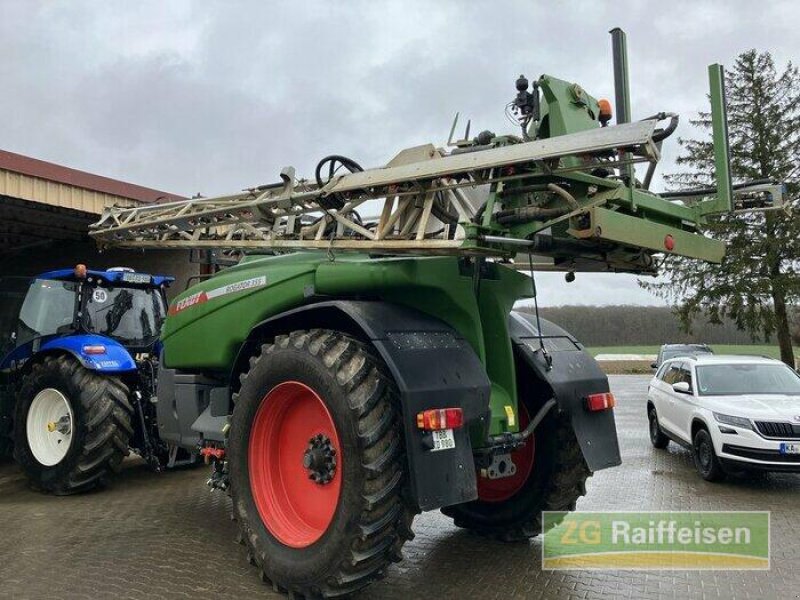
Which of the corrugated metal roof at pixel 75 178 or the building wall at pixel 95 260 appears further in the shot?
the building wall at pixel 95 260

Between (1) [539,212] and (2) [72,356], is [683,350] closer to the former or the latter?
(2) [72,356]

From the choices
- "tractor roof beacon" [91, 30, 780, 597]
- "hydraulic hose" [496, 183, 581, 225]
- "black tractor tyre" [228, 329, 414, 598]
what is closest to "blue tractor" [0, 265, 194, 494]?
"tractor roof beacon" [91, 30, 780, 597]

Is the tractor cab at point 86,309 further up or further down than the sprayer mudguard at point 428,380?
further up

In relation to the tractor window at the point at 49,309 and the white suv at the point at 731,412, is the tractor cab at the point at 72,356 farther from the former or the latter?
the white suv at the point at 731,412

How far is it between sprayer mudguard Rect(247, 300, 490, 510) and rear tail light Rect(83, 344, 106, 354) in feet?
12.4

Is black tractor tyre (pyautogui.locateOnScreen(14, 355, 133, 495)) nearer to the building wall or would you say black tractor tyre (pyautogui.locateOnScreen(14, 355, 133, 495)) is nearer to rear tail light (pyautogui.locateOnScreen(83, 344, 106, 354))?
rear tail light (pyautogui.locateOnScreen(83, 344, 106, 354))

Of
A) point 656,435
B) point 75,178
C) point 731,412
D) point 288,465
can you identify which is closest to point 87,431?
point 288,465

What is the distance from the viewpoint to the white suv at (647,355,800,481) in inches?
Result: 291

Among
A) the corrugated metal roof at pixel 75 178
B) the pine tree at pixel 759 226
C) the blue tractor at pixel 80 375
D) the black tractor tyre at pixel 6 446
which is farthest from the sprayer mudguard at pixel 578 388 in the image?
the pine tree at pixel 759 226

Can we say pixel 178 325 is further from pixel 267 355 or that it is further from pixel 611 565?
pixel 611 565

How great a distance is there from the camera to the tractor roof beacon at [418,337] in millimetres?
3773

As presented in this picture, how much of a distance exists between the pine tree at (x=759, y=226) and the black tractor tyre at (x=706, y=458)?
51.5 ft

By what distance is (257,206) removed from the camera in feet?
16.9

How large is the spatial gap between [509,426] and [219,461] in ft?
7.62
